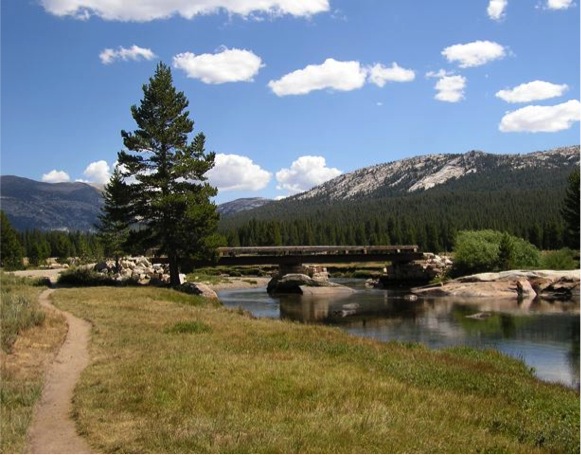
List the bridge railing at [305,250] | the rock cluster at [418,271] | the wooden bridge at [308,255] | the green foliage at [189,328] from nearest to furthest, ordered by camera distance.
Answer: the green foliage at [189,328]
the bridge railing at [305,250]
the wooden bridge at [308,255]
the rock cluster at [418,271]

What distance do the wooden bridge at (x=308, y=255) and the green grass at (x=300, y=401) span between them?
54532 mm

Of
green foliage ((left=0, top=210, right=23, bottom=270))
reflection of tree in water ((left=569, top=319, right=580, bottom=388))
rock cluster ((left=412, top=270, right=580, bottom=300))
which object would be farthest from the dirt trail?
green foliage ((left=0, top=210, right=23, bottom=270))

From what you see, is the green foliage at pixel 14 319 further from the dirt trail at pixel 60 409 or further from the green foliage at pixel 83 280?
the green foliage at pixel 83 280

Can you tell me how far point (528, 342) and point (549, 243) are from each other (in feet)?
389

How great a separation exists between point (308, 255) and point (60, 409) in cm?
7252

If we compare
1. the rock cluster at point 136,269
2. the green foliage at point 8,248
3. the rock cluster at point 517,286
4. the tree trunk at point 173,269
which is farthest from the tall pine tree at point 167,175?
the green foliage at point 8,248

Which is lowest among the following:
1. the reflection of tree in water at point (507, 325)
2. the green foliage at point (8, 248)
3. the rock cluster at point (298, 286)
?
the reflection of tree in water at point (507, 325)

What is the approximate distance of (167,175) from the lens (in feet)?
165

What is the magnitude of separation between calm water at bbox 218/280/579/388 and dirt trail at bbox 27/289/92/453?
62.9 feet

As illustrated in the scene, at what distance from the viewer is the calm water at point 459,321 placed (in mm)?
31359

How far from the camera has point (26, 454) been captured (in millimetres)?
8922

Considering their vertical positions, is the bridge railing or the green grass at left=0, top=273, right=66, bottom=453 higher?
the bridge railing

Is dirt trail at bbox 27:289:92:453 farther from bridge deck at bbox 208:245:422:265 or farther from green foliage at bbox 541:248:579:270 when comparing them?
green foliage at bbox 541:248:579:270

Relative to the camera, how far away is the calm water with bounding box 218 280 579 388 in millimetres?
31359
